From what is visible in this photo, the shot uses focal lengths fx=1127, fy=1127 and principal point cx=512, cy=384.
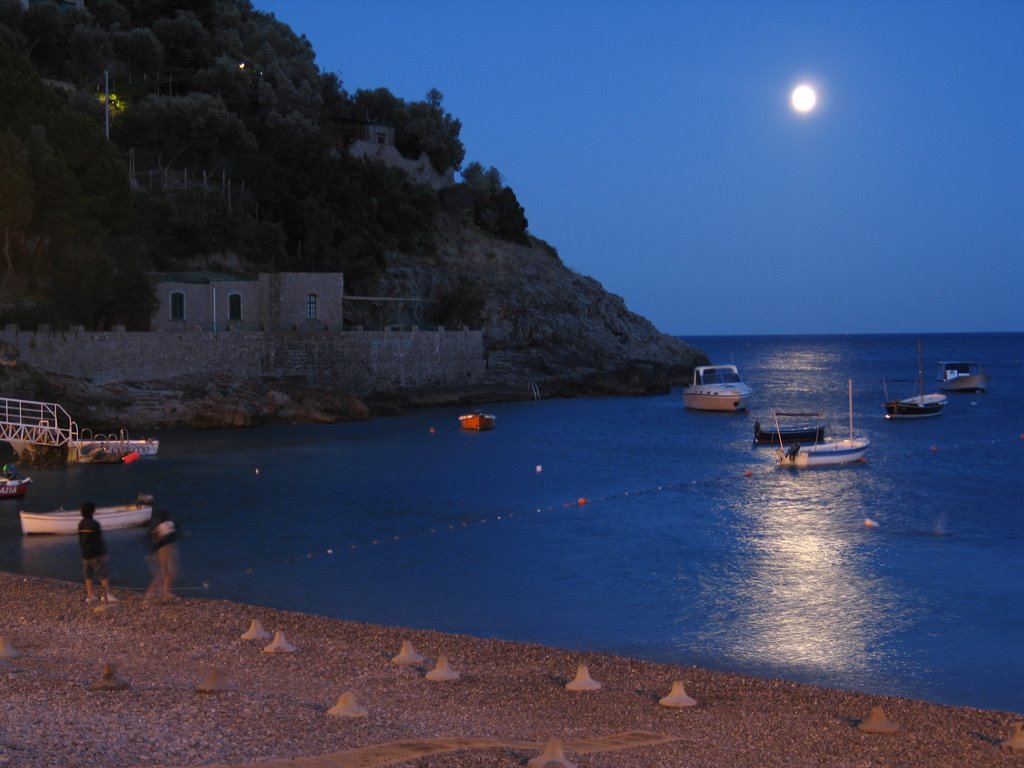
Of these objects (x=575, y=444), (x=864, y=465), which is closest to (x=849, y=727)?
(x=864, y=465)

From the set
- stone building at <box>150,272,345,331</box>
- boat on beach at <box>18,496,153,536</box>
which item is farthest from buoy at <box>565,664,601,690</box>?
stone building at <box>150,272,345,331</box>

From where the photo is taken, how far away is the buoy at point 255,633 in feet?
43.3

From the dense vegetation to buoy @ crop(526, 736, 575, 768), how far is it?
38.3 metres

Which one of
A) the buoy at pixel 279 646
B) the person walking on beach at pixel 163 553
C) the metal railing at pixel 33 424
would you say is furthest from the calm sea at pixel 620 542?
the buoy at pixel 279 646

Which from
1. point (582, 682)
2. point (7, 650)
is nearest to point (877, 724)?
point (582, 682)

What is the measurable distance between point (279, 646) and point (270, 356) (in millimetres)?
37346

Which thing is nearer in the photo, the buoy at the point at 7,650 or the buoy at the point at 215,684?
the buoy at the point at 215,684

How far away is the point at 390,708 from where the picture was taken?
10133 mm

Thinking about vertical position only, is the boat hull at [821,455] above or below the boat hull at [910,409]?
below

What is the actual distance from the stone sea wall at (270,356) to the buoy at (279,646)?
30752mm

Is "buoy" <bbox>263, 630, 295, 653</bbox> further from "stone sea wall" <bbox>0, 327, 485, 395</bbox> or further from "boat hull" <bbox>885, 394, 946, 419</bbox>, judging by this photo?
"boat hull" <bbox>885, 394, 946, 419</bbox>

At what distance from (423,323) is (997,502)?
123 ft

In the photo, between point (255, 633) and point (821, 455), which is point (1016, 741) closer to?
point (255, 633)

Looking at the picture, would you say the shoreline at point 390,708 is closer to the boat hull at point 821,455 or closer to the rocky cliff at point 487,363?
the boat hull at point 821,455
